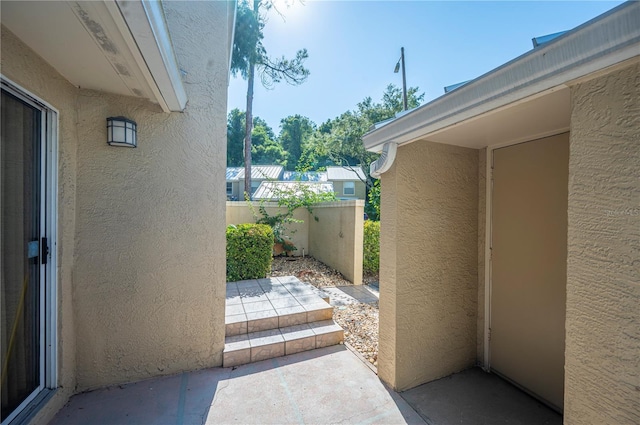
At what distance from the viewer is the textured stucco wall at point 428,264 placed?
3.01 metres

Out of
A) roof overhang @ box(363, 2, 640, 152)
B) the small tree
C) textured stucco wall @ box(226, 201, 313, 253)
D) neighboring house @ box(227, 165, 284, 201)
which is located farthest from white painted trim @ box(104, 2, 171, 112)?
neighboring house @ box(227, 165, 284, 201)

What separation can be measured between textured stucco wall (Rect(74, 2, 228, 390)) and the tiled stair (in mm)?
375

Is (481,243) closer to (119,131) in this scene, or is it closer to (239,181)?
(119,131)

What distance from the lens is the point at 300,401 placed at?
2.83m

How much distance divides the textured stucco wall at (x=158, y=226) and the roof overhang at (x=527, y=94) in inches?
90.7

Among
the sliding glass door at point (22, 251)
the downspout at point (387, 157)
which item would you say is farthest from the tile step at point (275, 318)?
the downspout at point (387, 157)

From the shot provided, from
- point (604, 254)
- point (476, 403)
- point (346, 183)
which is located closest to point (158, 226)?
point (604, 254)

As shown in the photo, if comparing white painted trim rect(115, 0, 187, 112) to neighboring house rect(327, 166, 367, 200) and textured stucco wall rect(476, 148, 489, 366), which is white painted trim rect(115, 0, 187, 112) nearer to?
textured stucco wall rect(476, 148, 489, 366)

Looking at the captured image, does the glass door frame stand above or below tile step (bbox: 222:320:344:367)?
above

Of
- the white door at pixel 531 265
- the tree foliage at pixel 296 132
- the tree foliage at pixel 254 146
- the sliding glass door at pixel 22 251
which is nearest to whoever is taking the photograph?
the sliding glass door at pixel 22 251

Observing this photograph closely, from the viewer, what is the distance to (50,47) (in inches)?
83.4

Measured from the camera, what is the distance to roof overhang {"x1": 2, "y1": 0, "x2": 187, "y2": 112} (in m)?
1.67

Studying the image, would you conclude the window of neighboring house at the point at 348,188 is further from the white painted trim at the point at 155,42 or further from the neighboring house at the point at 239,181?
the white painted trim at the point at 155,42

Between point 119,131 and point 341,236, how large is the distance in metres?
6.14
